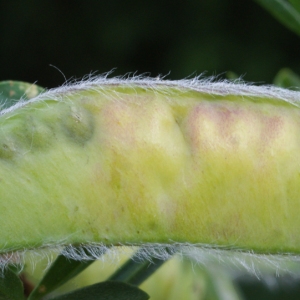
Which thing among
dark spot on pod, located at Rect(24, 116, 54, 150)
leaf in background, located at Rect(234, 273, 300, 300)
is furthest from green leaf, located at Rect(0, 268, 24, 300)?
leaf in background, located at Rect(234, 273, 300, 300)

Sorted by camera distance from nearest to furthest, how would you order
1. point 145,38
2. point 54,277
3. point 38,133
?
1. point 38,133
2. point 54,277
3. point 145,38

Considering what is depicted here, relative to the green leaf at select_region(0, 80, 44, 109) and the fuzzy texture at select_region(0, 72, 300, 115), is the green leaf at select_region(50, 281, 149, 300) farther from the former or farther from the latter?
the green leaf at select_region(0, 80, 44, 109)

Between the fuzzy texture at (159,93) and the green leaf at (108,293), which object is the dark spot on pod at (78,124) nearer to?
the fuzzy texture at (159,93)

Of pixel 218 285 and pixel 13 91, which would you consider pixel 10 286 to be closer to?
pixel 13 91

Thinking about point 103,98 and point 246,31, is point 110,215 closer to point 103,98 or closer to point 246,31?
point 103,98

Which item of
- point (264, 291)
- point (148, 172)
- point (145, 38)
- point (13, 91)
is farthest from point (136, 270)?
point (145, 38)

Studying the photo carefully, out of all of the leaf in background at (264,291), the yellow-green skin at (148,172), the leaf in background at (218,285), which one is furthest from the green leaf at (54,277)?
the leaf in background at (264,291)
